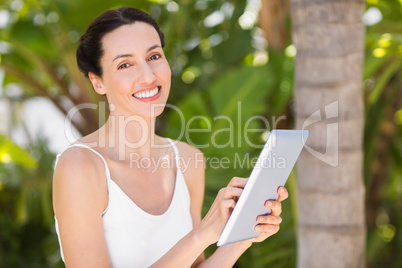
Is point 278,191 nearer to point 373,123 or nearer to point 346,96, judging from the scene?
point 346,96

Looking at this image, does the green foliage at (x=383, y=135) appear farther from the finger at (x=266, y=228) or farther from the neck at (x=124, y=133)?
the finger at (x=266, y=228)

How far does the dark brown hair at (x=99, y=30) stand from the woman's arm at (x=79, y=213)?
31 cm

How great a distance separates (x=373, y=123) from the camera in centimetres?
389

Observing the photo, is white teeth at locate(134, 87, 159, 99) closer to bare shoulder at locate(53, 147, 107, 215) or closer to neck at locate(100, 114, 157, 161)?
neck at locate(100, 114, 157, 161)

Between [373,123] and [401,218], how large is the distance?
4.35ft

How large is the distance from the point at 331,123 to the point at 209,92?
1.21 meters

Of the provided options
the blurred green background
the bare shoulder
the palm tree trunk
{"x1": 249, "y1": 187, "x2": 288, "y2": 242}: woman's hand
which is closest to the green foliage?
the blurred green background

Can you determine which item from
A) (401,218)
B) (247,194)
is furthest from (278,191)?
(401,218)

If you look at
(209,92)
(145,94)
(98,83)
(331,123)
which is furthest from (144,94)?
(209,92)

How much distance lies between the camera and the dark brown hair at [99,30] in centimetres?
168

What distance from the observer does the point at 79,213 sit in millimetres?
1536

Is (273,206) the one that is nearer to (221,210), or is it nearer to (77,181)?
(221,210)

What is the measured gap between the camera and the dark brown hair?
5.52ft

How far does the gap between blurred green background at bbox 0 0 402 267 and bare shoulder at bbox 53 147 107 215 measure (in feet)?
4.21
